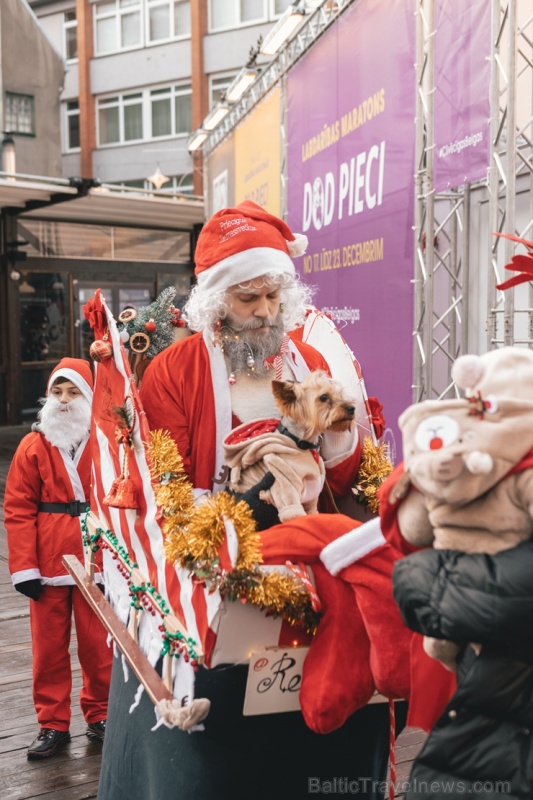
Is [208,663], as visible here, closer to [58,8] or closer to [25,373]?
[25,373]

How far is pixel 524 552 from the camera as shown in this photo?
1.24m

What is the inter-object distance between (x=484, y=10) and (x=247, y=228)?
3090 millimetres

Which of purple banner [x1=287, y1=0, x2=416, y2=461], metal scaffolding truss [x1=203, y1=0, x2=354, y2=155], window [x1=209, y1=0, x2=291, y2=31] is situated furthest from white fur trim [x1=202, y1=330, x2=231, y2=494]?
window [x1=209, y1=0, x2=291, y2=31]

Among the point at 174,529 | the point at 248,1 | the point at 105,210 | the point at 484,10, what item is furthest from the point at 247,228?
the point at 248,1

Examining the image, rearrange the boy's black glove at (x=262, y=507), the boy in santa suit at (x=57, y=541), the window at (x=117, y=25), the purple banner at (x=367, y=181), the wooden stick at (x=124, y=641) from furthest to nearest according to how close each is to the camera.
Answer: the window at (x=117, y=25)
the purple banner at (x=367, y=181)
the boy in santa suit at (x=57, y=541)
the boy's black glove at (x=262, y=507)
the wooden stick at (x=124, y=641)

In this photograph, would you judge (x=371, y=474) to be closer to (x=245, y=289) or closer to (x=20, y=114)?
(x=245, y=289)

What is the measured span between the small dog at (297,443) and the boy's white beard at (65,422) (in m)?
1.44

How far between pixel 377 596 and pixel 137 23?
23.8 meters

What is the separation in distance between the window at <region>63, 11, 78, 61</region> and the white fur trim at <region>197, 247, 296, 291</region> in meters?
23.9

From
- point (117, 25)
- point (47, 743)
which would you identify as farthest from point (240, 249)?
point (117, 25)

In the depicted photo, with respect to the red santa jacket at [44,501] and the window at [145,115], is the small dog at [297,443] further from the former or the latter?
the window at [145,115]

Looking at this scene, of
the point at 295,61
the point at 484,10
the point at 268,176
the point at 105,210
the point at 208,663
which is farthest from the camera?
the point at 105,210

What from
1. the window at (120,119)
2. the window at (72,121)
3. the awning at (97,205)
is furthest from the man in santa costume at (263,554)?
the window at (72,121)

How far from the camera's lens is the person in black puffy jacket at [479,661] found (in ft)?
4.05
